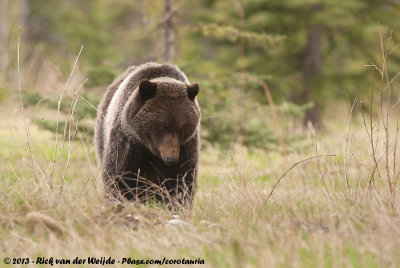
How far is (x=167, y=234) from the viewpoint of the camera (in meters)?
3.65

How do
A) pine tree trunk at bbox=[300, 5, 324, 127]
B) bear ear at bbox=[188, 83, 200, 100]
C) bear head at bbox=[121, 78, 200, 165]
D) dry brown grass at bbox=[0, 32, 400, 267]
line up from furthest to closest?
pine tree trunk at bbox=[300, 5, 324, 127], bear ear at bbox=[188, 83, 200, 100], bear head at bbox=[121, 78, 200, 165], dry brown grass at bbox=[0, 32, 400, 267]

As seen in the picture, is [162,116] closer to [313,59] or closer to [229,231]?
[229,231]

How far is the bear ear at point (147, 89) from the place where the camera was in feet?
16.6

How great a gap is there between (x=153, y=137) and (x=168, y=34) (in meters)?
5.22

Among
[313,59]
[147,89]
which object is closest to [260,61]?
[313,59]

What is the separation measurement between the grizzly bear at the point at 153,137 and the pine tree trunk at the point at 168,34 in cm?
395

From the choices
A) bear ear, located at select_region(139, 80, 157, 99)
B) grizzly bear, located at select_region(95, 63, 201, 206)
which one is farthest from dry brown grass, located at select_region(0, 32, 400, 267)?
bear ear, located at select_region(139, 80, 157, 99)

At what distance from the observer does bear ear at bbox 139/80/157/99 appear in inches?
199

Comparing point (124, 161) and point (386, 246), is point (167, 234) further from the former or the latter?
point (124, 161)

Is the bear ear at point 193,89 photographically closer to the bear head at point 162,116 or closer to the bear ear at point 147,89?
the bear head at point 162,116

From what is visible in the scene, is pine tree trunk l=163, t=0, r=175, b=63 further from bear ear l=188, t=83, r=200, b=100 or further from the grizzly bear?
bear ear l=188, t=83, r=200, b=100

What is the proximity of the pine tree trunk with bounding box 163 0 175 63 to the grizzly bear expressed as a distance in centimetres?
395

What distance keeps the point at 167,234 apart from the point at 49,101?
5151 millimetres

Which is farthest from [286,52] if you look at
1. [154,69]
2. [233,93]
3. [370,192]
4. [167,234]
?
[167,234]
